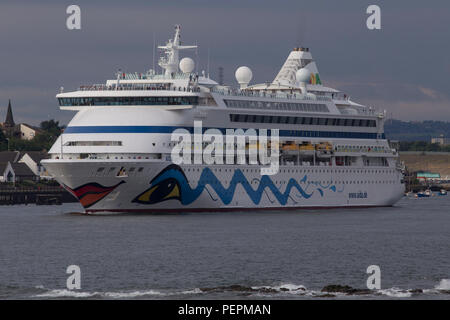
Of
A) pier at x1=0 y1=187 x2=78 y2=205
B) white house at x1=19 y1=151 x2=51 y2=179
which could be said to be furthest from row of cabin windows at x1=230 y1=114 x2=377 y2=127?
white house at x1=19 y1=151 x2=51 y2=179

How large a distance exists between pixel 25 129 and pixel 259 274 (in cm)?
14779

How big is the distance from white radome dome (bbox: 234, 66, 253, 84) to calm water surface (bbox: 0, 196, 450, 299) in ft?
56.3

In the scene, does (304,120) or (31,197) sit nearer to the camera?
(304,120)

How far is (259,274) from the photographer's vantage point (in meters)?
43.4

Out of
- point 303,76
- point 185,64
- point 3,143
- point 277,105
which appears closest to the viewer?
point 185,64

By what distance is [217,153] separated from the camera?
76.4m

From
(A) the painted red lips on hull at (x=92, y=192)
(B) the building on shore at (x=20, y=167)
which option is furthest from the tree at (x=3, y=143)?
(A) the painted red lips on hull at (x=92, y=192)

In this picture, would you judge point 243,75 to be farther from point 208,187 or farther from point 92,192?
point 92,192

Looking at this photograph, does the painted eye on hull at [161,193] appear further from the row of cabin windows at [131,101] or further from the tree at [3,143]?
the tree at [3,143]

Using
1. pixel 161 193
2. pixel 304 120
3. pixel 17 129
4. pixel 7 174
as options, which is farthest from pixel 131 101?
pixel 17 129

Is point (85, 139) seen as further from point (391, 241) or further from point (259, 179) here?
point (391, 241)

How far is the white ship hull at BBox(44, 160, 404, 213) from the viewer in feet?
229

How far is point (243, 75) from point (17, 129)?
107222mm

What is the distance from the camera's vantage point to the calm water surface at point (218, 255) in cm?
3941
